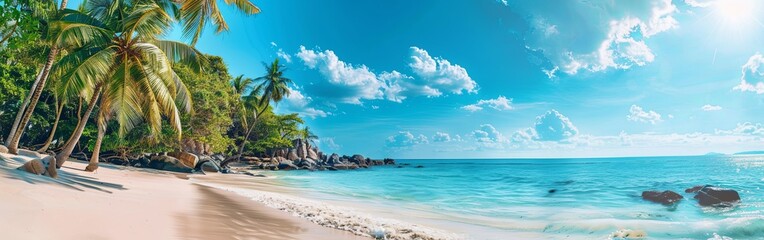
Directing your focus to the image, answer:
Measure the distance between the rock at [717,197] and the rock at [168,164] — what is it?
27.3m

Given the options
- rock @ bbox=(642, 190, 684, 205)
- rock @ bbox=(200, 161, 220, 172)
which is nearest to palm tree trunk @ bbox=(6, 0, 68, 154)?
rock @ bbox=(200, 161, 220, 172)

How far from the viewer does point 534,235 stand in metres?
9.43

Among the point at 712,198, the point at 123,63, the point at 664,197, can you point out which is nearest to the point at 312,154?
the point at 123,63

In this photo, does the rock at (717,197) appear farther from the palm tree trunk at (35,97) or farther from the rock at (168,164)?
the rock at (168,164)

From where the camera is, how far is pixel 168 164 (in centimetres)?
2500

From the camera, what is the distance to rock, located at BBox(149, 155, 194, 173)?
2489 centimetres

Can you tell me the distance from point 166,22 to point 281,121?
3850cm

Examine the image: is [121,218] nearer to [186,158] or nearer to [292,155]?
[186,158]

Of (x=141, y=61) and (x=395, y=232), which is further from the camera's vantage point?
(x=141, y=61)

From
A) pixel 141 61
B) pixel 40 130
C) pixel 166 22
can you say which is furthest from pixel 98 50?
pixel 40 130

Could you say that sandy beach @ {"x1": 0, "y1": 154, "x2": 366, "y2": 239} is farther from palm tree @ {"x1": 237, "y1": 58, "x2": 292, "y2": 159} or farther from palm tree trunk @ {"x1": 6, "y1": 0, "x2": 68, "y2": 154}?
palm tree @ {"x1": 237, "y1": 58, "x2": 292, "y2": 159}

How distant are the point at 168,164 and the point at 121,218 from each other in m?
21.3

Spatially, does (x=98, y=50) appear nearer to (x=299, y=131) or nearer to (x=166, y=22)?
(x=166, y=22)

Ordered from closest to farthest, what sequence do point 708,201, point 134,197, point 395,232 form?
point 395,232, point 134,197, point 708,201
